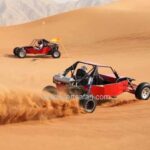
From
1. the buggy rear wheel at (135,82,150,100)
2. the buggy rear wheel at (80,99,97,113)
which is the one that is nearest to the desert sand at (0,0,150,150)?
the buggy rear wheel at (80,99,97,113)

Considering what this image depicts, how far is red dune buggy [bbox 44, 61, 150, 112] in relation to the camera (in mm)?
10227

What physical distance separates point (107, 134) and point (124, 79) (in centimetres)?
405

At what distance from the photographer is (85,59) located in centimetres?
2445

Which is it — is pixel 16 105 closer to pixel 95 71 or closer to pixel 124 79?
pixel 95 71

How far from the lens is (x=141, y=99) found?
11602 millimetres

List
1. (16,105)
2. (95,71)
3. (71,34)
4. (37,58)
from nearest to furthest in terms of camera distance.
Result: (16,105) → (95,71) → (37,58) → (71,34)

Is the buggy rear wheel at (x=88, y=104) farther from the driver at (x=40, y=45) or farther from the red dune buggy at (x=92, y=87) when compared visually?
the driver at (x=40, y=45)

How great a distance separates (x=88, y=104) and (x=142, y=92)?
79.9 inches

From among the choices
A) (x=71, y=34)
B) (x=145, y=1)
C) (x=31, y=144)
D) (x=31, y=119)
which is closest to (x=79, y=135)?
(x=31, y=144)

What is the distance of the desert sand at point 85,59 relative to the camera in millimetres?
7340

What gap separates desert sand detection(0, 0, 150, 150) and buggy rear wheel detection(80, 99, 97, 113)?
0.45 ft

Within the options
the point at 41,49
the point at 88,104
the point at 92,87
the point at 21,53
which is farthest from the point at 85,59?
the point at 88,104

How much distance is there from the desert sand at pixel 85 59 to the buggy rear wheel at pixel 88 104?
14cm

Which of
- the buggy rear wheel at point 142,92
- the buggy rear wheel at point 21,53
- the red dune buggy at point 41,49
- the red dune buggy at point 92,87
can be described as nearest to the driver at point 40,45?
the red dune buggy at point 41,49
